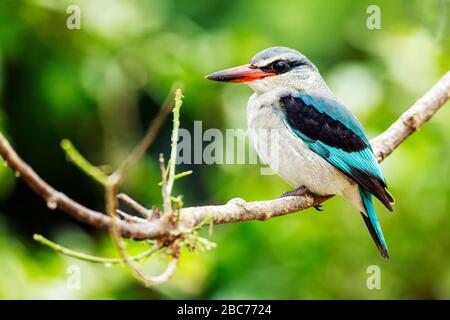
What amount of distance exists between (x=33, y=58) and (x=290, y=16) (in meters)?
1.76

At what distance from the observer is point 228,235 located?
145 inches

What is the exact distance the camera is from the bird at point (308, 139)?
309cm

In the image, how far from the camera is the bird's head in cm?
335

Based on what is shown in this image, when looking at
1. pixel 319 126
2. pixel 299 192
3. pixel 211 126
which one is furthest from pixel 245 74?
pixel 211 126

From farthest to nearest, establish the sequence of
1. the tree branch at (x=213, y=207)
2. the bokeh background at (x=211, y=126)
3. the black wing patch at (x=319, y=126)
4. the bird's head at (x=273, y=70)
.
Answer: the bokeh background at (x=211, y=126)
the bird's head at (x=273, y=70)
the black wing patch at (x=319, y=126)
the tree branch at (x=213, y=207)

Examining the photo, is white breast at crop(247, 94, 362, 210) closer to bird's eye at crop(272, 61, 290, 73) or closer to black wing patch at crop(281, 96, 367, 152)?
black wing patch at crop(281, 96, 367, 152)

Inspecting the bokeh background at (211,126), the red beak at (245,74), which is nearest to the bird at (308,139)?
the red beak at (245,74)

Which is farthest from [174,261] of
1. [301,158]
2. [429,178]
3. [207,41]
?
[207,41]

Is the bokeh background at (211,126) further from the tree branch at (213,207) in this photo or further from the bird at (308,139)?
the bird at (308,139)

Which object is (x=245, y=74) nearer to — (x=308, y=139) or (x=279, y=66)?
(x=279, y=66)

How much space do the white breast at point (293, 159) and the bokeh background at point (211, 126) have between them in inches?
21.4

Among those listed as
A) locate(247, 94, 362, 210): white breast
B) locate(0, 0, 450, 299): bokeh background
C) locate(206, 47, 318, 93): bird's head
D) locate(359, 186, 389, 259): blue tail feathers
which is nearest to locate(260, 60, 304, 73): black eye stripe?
locate(206, 47, 318, 93): bird's head

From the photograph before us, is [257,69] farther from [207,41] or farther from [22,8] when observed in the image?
[22,8]

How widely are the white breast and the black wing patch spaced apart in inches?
1.9
